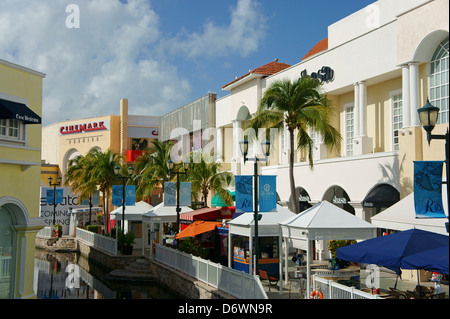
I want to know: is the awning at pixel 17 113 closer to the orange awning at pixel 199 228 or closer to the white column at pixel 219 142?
the orange awning at pixel 199 228

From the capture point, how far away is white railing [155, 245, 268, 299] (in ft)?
47.9

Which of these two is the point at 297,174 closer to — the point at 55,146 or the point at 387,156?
the point at 387,156

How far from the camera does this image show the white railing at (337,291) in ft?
38.7

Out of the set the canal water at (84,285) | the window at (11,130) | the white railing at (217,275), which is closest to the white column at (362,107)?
the white railing at (217,275)

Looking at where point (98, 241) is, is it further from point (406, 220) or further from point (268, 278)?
point (406, 220)

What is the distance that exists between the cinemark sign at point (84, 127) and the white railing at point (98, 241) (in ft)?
83.5

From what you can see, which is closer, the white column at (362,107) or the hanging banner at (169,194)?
the hanging banner at (169,194)

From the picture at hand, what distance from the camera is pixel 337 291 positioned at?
13094 mm

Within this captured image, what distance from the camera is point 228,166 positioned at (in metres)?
40.1

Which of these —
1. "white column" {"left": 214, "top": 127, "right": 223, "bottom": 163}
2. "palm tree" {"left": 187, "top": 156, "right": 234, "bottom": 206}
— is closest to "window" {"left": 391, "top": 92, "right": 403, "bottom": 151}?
"palm tree" {"left": 187, "top": 156, "right": 234, "bottom": 206}

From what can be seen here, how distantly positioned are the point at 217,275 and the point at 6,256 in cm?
680

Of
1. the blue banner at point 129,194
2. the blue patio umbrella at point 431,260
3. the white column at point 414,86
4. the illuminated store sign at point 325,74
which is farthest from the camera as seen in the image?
the blue banner at point 129,194
